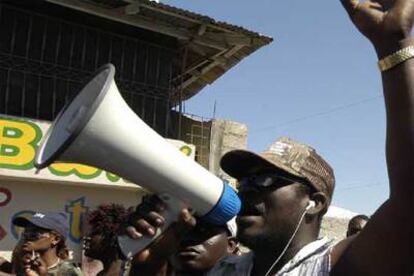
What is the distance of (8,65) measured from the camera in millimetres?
9125

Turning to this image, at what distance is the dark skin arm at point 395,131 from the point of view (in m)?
1.58

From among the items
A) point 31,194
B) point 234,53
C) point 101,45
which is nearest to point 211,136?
point 234,53

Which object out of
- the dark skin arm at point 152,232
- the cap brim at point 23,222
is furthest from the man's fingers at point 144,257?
the cap brim at point 23,222

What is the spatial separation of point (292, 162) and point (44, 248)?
1908 millimetres

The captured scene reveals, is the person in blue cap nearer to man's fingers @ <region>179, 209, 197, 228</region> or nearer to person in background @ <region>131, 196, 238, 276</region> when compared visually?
person in background @ <region>131, 196, 238, 276</region>

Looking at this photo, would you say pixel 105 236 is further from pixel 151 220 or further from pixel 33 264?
pixel 151 220

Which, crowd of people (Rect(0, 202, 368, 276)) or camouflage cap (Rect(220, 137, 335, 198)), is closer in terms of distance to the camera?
camouflage cap (Rect(220, 137, 335, 198))

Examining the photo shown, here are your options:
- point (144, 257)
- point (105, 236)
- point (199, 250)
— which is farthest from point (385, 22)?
point (105, 236)

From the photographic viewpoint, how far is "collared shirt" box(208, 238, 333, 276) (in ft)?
6.29

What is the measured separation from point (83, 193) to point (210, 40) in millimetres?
3168

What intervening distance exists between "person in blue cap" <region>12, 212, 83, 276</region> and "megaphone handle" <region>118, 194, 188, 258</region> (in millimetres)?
1565

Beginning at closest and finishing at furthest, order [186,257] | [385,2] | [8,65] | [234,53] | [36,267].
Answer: [385,2] → [186,257] → [36,267] → [8,65] → [234,53]

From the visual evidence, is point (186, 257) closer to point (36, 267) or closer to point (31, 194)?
point (36, 267)

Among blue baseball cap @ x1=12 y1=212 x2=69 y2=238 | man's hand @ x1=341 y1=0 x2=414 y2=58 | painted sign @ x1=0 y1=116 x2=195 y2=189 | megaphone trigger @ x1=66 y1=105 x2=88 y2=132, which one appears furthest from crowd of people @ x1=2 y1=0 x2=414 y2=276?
painted sign @ x1=0 y1=116 x2=195 y2=189
